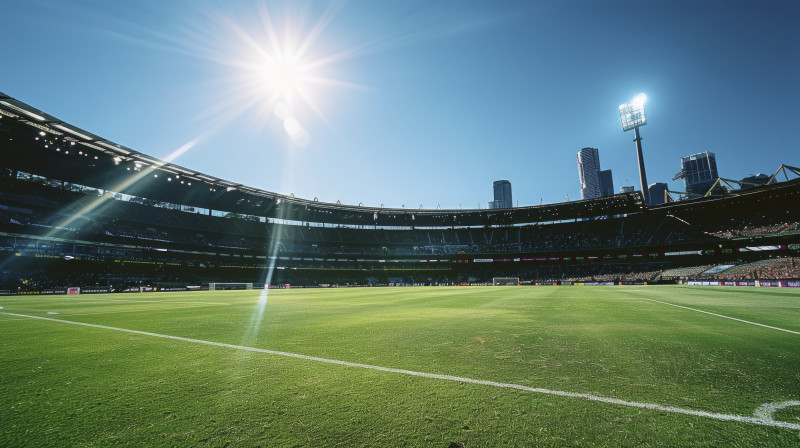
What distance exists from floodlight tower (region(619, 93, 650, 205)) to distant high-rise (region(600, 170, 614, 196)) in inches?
5010

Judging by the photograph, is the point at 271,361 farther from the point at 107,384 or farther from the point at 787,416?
the point at 787,416

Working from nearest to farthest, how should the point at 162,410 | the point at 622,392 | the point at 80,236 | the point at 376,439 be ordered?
the point at 376,439
the point at 162,410
the point at 622,392
the point at 80,236

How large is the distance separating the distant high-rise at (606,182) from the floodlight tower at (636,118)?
12725 cm

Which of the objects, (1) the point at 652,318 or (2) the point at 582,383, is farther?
(1) the point at 652,318

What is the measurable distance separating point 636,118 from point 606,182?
144 meters

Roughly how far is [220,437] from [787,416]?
13.0 ft

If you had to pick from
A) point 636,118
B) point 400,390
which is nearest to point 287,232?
point 400,390

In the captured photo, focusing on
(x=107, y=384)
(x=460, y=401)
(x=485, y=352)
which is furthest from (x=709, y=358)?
(x=107, y=384)

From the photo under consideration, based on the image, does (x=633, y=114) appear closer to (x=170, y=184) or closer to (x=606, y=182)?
(x=170, y=184)

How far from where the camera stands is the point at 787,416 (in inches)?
88.4

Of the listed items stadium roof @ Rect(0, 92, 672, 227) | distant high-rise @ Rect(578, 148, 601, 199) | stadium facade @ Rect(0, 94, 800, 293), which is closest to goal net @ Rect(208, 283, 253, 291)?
stadium facade @ Rect(0, 94, 800, 293)

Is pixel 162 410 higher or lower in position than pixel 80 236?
lower

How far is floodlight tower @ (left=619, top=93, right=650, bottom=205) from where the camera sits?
61.1m

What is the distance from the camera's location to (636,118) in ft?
202
